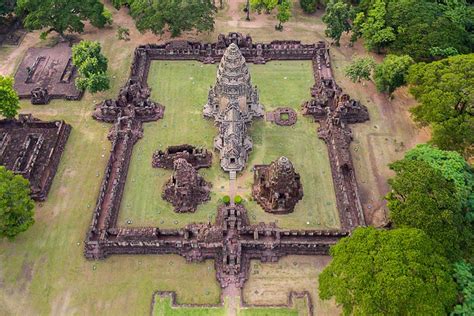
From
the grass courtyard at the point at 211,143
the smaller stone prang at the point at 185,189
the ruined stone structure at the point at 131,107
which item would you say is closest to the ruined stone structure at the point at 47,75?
the ruined stone structure at the point at 131,107

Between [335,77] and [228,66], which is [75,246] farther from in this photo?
[335,77]

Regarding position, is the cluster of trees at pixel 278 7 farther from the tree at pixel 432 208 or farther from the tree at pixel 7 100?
the tree at pixel 7 100

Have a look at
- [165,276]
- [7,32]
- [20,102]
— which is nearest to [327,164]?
[165,276]

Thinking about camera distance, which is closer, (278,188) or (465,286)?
(465,286)

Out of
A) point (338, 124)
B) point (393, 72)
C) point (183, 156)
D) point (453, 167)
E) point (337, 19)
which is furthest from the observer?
point (337, 19)

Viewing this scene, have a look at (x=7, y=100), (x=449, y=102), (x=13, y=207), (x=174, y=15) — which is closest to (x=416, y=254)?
(x=449, y=102)

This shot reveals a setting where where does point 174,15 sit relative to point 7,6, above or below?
above

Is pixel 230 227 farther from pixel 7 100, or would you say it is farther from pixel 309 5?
pixel 309 5
